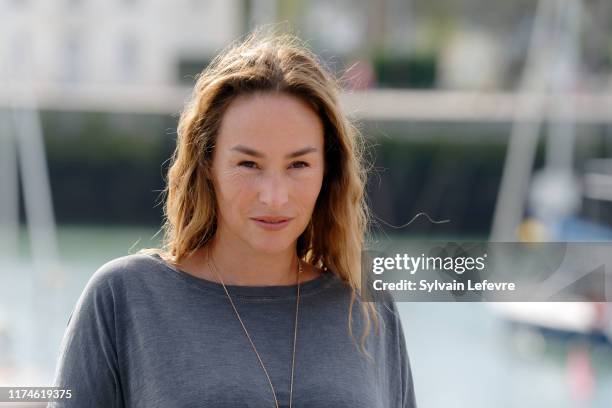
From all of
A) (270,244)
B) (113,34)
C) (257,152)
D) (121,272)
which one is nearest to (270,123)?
(257,152)

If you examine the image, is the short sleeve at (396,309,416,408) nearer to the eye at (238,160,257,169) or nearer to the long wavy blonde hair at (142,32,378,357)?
the long wavy blonde hair at (142,32,378,357)

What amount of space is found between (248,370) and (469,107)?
823 inches

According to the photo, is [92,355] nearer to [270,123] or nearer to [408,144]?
[270,123]

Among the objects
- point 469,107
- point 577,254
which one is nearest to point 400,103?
point 469,107

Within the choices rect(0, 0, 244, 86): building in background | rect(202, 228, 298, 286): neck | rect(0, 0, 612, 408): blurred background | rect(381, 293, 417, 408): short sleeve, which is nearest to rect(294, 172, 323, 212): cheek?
rect(202, 228, 298, 286): neck

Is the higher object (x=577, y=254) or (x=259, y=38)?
(x=259, y=38)

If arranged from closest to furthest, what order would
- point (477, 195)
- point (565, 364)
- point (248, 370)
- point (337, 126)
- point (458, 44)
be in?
point (248, 370), point (337, 126), point (565, 364), point (477, 195), point (458, 44)

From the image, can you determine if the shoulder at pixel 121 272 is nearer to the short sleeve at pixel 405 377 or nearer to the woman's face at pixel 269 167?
the woman's face at pixel 269 167

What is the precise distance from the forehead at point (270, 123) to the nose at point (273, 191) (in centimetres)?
4

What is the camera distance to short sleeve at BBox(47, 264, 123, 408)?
1.54 metres

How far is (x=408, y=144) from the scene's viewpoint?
22.2 metres

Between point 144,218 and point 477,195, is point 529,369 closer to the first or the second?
point 477,195

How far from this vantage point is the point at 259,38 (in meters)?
1.86

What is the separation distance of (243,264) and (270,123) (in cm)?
23
